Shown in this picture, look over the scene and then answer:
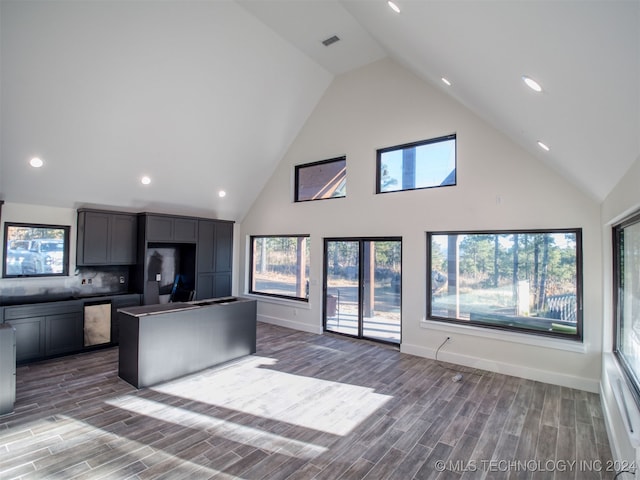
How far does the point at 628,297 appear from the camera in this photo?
10.00 feet

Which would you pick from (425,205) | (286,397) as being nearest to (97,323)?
(286,397)

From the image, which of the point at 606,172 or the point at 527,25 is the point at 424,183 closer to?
the point at 606,172

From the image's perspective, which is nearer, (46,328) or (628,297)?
(628,297)

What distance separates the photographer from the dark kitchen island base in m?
4.04

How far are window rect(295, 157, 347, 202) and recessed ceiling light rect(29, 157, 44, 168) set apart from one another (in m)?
4.37

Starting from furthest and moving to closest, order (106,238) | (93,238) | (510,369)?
(106,238)
(93,238)
(510,369)

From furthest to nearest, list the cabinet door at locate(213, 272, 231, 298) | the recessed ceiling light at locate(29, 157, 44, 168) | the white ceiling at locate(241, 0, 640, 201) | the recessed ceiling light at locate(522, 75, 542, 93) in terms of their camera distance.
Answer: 1. the cabinet door at locate(213, 272, 231, 298)
2. the recessed ceiling light at locate(29, 157, 44, 168)
3. the recessed ceiling light at locate(522, 75, 542, 93)
4. the white ceiling at locate(241, 0, 640, 201)

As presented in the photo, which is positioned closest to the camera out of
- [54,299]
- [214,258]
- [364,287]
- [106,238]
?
[54,299]

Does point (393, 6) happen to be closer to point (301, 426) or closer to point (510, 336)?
point (301, 426)

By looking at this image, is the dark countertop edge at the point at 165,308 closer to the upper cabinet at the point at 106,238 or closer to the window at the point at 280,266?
the upper cabinet at the point at 106,238

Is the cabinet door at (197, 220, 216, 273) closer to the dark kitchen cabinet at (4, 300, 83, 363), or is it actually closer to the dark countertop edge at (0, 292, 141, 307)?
the dark countertop edge at (0, 292, 141, 307)

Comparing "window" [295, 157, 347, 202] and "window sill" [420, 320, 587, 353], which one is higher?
"window" [295, 157, 347, 202]

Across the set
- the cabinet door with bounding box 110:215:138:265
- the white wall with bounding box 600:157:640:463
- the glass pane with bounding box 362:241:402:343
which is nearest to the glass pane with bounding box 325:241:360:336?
the glass pane with bounding box 362:241:402:343

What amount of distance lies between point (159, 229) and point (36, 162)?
2094 mm
